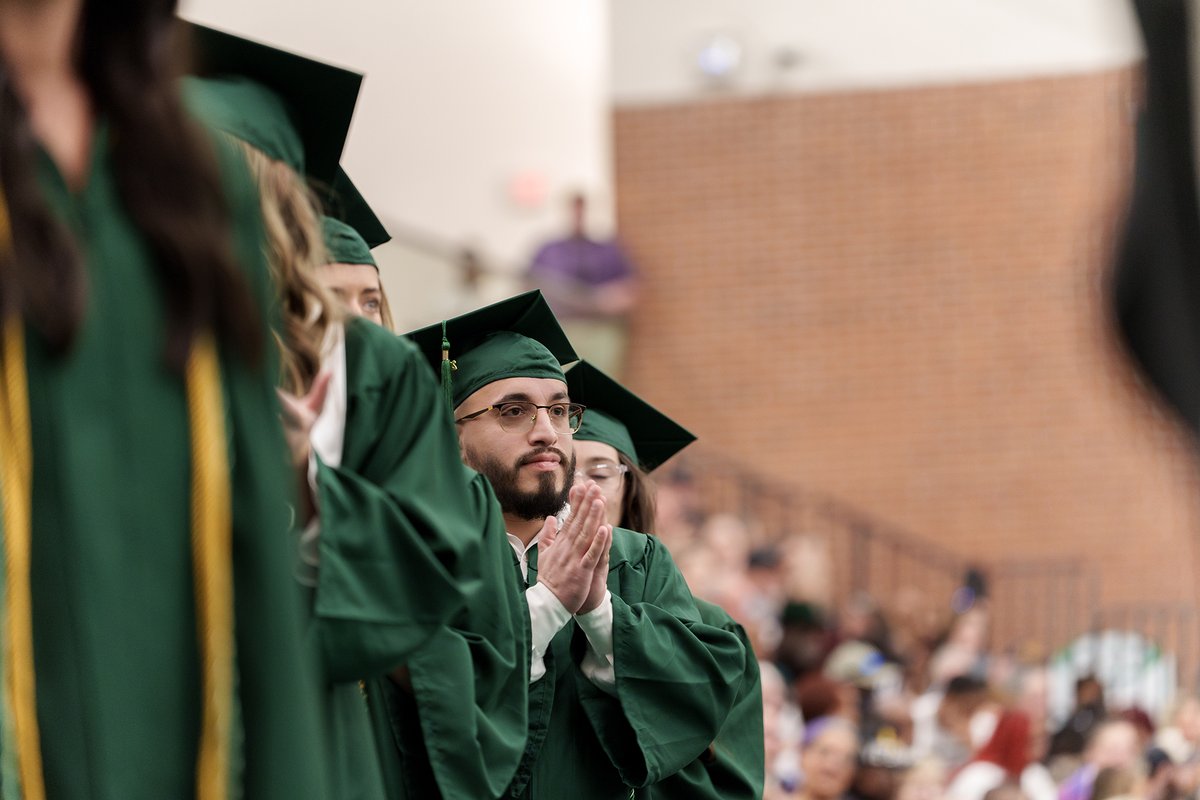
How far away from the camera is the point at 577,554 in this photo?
388 centimetres

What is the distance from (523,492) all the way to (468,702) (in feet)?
3.17

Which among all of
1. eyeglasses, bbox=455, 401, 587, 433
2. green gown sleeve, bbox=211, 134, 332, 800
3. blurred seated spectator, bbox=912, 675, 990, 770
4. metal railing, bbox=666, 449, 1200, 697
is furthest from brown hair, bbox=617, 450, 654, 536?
metal railing, bbox=666, 449, 1200, 697

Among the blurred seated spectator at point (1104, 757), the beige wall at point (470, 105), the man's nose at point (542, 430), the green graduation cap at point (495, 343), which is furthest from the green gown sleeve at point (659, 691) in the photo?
the beige wall at point (470, 105)

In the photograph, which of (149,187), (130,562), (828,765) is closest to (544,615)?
(130,562)

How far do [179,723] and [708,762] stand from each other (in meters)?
2.37

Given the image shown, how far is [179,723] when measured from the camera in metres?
2.35

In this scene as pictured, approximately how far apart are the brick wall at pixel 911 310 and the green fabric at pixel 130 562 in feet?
39.4

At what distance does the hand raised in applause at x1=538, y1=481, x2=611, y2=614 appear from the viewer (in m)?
3.87

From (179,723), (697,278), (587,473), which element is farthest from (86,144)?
(697,278)

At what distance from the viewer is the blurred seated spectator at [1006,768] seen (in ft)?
27.0

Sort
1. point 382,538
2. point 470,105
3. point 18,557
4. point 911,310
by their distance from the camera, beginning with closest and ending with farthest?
point 18,557, point 382,538, point 911,310, point 470,105

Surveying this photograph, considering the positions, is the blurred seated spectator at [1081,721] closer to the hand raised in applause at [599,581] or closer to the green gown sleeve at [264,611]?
the hand raised in applause at [599,581]

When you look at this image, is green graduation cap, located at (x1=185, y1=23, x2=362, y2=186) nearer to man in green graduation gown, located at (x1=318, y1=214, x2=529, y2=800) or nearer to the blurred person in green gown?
the blurred person in green gown

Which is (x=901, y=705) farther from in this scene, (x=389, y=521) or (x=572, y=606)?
(x=389, y=521)
